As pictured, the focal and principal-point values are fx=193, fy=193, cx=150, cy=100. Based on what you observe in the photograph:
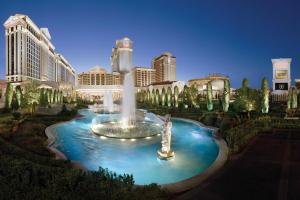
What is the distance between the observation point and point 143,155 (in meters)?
12.4

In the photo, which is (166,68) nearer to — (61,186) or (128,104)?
(128,104)

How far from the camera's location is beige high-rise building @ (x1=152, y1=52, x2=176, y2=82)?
486 feet

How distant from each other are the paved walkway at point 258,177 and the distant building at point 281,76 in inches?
1673

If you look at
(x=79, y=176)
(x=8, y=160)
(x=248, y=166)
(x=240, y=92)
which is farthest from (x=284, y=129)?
(x=8, y=160)

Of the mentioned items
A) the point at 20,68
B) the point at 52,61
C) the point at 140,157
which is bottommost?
the point at 140,157

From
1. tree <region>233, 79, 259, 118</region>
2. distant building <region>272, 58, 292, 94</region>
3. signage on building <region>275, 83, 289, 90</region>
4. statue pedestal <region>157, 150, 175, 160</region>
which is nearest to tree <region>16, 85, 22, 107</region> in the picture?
statue pedestal <region>157, 150, 175, 160</region>

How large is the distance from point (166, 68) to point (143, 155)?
458 ft

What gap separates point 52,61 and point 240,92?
12504cm

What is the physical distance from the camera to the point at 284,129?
17.7 meters

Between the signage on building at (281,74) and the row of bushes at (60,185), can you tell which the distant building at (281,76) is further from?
the row of bushes at (60,185)

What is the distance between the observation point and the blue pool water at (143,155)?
32.3 ft

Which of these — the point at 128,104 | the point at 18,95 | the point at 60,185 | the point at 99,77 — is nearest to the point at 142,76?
the point at 99,77

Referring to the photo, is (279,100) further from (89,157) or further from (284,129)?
(89,157)

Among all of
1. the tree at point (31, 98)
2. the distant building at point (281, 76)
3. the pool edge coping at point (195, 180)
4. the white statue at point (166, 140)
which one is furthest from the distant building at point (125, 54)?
the pool edge coping at point (195, 180)
